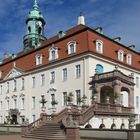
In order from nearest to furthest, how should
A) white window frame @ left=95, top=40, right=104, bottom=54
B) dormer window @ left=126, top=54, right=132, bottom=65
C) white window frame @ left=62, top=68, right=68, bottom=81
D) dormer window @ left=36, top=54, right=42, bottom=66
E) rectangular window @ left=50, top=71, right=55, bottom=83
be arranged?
white window frame @ left=95, top=40, right=104, bottom=54, white window frame @ left=62, top=68, right=68, bottom=81, rectangular window @ left=50, top=71, right=55, bottom=83, dormer window @ left=126, top=54, right=132, bottom=65, dormer window @ left=36, top=54, right=42, bottom=66

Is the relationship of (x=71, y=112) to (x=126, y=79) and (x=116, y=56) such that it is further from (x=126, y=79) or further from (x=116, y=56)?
(x=116, y=56)

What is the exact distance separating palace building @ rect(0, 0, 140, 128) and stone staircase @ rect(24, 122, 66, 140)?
256cm

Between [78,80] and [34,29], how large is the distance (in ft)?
77.4

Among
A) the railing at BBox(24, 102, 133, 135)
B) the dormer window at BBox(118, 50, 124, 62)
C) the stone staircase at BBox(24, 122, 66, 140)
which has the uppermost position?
the dormer window at BBox(118, 50, 124, 62)

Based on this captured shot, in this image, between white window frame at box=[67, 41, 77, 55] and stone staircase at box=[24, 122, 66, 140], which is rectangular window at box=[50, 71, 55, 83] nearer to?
white window frame at box=[67, 41, 77, 55]

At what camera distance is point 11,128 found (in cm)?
3519

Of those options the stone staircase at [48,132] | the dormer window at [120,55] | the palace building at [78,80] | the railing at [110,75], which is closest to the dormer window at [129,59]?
the palace building at [78,80]

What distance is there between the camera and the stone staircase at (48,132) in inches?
1005

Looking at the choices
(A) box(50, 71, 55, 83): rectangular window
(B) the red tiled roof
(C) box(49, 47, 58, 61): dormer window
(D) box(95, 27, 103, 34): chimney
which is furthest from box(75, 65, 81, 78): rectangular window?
(D) box(95, 27, 103, 34): chimney

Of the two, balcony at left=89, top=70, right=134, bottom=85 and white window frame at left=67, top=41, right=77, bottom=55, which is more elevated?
white window frame at left=67, top=41, right=77, bottom=55

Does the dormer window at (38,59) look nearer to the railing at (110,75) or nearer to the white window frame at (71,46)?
the white window frame at (71,46)

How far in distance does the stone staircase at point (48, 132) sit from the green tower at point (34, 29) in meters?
28.3

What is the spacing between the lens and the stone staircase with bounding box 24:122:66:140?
25533 millimetres

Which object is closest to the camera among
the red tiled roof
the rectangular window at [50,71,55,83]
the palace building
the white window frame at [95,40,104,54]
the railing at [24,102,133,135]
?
the railing at [24,102,133,135]
